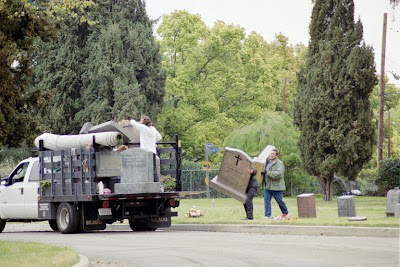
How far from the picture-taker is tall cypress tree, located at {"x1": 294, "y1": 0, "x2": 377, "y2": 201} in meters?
36.4

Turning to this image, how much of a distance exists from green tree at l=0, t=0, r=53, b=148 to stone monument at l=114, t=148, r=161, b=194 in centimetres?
489

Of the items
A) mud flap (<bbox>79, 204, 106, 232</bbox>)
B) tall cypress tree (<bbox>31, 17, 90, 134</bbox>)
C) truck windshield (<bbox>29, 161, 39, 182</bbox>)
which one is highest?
tall cypress tree (<bbox>31, 17, 90, 134</bbox>)

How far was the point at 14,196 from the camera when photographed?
67.6 feet

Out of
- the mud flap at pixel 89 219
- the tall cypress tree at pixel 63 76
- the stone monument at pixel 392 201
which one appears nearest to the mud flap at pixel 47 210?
the mud flap at pixel 89 219

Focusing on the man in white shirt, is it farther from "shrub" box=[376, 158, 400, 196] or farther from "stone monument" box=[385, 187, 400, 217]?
"shrub" box=[376, 158, 400, 196]

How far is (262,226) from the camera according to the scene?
56.1ft

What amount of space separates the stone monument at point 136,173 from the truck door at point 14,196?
3.92m

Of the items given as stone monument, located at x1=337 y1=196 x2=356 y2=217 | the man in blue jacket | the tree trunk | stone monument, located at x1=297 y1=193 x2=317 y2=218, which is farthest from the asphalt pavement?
the tree trunk

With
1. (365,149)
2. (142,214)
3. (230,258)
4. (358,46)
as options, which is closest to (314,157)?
(365,149)

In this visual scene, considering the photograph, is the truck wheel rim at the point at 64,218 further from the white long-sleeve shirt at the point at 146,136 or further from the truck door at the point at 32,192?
the white long-sleeve shirt at the point at 146,136

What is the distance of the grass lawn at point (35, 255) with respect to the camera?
1027 cm

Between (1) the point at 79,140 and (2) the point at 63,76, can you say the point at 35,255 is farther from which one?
(2) the point at 63,76

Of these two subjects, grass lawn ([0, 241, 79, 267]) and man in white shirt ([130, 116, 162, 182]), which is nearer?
grass lawn ([0, 241, 79, 267])

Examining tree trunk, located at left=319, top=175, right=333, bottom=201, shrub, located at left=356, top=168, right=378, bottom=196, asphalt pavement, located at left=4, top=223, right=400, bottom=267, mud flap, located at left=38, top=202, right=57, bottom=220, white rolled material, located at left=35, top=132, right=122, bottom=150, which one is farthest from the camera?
shrub, located at left=356, top=168, right=378, bottom=196
